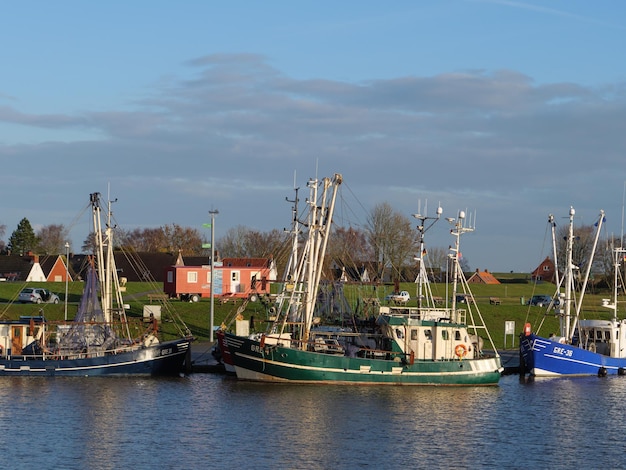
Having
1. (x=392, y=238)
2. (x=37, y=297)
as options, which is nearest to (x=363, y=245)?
(x=392, y=238)

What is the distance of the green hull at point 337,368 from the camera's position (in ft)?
188

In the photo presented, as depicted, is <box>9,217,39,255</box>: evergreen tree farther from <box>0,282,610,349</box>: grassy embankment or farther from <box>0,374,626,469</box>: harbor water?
<box>0,374,626,469</box>: harbor water

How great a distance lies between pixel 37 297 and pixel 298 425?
1970 inches

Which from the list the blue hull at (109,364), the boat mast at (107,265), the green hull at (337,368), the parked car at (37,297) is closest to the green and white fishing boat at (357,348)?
the green hull at (337,368)

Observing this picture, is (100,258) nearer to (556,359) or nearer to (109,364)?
(109,364)

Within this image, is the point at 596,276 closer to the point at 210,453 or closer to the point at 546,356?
the point at 546,356

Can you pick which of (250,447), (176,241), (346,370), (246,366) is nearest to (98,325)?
(246,366)

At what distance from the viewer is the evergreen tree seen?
181 m

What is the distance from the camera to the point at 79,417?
1820 inches

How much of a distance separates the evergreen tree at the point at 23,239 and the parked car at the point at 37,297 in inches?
3566

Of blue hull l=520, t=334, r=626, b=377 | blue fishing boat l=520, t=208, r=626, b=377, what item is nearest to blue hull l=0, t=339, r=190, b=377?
blue hull l=520, t=334, r=626, b=377

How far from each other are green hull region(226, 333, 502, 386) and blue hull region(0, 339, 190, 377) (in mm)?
3849

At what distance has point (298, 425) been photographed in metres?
45.3

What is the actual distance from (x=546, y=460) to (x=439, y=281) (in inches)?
4248
